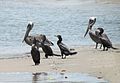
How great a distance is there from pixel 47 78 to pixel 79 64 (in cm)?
205

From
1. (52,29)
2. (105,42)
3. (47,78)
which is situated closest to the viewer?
(47,78)

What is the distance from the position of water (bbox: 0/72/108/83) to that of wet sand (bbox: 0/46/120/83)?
293 millimetres

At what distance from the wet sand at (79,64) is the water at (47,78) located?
29cm

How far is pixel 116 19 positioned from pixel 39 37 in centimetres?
1345

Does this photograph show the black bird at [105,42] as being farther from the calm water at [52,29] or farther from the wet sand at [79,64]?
the calm water at [52,29]

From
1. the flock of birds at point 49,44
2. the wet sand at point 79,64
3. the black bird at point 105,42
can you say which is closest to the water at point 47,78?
the wet sand at point 79,64

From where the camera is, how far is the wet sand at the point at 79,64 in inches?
448

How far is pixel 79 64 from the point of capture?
507 inches

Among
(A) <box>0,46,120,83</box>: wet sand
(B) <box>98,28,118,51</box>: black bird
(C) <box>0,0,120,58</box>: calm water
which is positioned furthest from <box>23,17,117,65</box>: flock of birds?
(C) <box>0,0,120,58</box>: calm water

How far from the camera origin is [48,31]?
22.7 meters

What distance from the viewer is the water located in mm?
10617

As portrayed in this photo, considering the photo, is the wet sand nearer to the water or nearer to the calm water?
the water

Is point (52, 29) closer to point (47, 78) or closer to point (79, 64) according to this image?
point (79, 64)

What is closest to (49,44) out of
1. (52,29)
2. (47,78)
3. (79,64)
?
(79,64)
